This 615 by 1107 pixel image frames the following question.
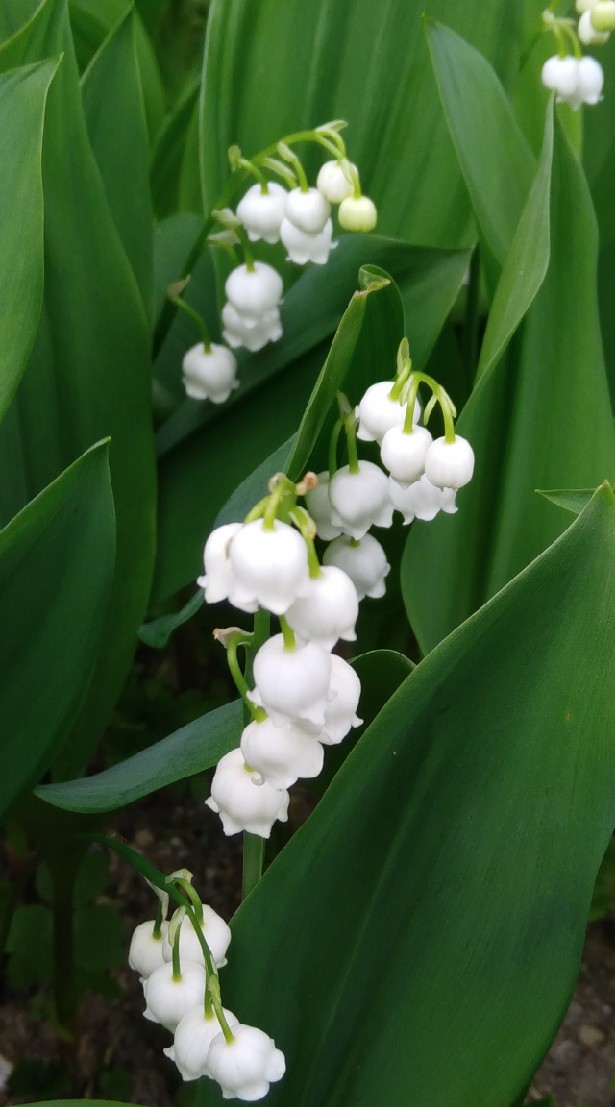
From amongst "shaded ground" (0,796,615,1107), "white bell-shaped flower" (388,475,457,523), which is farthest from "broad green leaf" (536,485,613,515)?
"shaded ground" (0,796,615,1107)

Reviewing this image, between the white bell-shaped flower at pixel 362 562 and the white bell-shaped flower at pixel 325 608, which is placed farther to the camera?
the white bell-shaped flower at pixel 362 562

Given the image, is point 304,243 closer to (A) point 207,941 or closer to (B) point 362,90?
(B) point 362,90

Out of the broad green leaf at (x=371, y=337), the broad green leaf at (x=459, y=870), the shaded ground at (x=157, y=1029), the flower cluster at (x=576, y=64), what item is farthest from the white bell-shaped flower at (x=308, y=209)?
the shaded ground at (x=157, y=1029)

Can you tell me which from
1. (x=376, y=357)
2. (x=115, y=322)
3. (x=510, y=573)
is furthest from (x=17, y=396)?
(x=510, y=573)

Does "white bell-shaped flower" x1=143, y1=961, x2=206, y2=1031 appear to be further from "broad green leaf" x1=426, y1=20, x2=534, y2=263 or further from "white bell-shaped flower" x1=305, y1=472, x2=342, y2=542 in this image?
"broad green leaf" x1=426, y1=20, x2=534, y2=263

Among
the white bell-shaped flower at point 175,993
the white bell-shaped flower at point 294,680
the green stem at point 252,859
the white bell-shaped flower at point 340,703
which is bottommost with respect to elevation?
the white bell-shaped flower at point 175,993

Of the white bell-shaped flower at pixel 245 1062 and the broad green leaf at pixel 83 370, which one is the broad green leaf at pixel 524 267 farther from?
the white bell-shaped flower at pixel 245 1062
